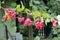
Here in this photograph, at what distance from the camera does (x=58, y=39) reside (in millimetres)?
2170

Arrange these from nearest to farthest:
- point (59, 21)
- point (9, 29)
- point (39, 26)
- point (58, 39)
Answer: point (39, 26)
point (59, 21)
point (9, 29)
point (58, 39)

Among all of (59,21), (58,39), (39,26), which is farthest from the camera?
(58,39)

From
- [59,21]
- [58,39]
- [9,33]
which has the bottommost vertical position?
[58,39]

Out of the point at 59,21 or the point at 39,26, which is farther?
the point at 59,21

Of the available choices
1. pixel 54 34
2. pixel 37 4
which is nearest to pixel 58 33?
pixel 54 34

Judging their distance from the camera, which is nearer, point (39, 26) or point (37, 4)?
point (39, 26)

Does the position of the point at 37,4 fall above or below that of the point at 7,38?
above

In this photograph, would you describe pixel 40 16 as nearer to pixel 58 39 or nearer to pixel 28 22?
pixel 28 22

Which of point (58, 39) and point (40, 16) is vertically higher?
point (40, 16)

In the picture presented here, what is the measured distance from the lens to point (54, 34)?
85.5 inches

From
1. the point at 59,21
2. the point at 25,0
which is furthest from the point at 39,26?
the point at 25,0

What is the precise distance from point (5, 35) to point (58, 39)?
23.0 inches

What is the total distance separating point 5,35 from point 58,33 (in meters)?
0.58

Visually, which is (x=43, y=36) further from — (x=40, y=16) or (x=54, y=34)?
(x=40, y=16)
